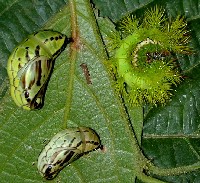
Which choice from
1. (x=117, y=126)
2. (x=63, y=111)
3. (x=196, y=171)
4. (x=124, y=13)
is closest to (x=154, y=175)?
(x=196, y=171)

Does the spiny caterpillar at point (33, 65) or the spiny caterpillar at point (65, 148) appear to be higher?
the spiny caterpillar at point (33, 65)

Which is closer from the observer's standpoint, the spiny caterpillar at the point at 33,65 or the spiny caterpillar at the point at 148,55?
the spiny caterpillar at the point at 33,65

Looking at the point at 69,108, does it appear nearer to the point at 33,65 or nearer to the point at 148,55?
the point at 33,65

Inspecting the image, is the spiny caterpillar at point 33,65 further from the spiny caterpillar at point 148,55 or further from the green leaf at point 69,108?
the spiny caterpillar at point 148,55

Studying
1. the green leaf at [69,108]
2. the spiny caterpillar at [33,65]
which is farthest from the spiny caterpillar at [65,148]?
the spiny caterpillar at [33,65]

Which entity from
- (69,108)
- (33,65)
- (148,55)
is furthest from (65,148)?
(148,55)

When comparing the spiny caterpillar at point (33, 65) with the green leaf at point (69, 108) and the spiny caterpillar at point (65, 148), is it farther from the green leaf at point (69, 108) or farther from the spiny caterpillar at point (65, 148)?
the spiny caterpillar at point (65, 148)
